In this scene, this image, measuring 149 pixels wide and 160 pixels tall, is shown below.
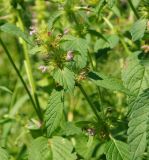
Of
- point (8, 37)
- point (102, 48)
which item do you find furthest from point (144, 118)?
point (8, 37)

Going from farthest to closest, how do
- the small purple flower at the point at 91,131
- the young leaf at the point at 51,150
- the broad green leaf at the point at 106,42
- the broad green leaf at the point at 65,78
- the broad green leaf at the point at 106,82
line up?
1. the broad green leaf at the point at 106,42
2. the small purple flower at the point at 91,131
3. the young leaf at the point at 51,150
4. the broad green leaf at the point at 106,82
5. the broad green leaf at the point at 65,78

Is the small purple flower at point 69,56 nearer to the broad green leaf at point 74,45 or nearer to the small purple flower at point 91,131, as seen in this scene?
the broad green leaf at point 74,45

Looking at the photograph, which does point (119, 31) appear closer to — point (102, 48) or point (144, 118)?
point (102, 48)

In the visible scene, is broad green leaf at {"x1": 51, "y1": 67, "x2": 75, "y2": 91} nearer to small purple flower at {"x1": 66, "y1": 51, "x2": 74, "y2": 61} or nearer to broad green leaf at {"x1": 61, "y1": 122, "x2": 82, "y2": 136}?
small purple flower at {"x1": 66, "y1": 51, "x2": 74, "y2": 61}

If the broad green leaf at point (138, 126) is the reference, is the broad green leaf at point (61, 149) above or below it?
below

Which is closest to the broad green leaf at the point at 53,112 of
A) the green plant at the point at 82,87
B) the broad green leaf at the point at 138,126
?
the green plant at the point at 82,87

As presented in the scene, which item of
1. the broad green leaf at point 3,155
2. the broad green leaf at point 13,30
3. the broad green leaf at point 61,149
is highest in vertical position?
the broad green leaf at point 13,30

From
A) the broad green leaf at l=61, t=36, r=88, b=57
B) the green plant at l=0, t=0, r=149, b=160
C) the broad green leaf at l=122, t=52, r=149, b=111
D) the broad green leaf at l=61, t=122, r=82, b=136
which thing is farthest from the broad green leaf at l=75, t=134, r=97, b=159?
the broad green leaf at l=61, t=36, r=88, b=57
